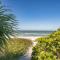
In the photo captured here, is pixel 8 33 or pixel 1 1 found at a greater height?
pixel 1 1

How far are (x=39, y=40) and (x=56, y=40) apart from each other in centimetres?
56

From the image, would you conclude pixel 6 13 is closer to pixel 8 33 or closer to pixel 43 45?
pixel 8 33

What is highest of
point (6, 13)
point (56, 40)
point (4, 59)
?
point (6, 13)

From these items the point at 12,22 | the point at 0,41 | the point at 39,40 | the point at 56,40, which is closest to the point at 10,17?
the point at 12,22

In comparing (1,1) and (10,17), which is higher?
(1,1)

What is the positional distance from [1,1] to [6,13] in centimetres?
33

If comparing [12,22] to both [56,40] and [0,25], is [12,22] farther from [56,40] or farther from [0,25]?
[56,40]

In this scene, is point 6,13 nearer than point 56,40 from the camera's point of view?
Yes

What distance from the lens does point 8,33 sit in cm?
589

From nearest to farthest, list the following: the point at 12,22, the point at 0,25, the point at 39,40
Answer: the point at 0,25
the point at 12,22
the point at 39,40

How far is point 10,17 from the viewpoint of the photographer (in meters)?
5.98

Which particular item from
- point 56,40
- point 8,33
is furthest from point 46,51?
point 8,33

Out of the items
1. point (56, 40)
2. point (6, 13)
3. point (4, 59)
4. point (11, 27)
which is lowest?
point (4, 59)

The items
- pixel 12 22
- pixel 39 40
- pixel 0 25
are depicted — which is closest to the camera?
pixel 0 25
